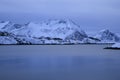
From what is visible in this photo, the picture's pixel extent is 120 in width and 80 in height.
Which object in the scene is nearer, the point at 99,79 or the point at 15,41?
the point at 99,79

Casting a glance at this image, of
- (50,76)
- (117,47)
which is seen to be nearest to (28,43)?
(117,47)

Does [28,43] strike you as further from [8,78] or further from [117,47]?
[8,78]

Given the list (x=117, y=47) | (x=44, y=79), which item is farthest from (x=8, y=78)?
(x=117, y=47)

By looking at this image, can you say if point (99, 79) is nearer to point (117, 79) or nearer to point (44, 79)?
point (117, 79)

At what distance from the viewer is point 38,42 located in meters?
193

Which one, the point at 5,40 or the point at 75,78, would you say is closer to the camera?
the point at 75,78

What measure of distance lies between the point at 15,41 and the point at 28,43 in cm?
1333

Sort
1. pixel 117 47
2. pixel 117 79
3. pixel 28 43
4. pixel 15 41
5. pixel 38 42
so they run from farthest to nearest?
pixel 38 42 → pixel 28 43 → pixel 15 41 → pixel 117 47 → pixel 117 79

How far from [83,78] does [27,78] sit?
4551mm

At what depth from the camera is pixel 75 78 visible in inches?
891

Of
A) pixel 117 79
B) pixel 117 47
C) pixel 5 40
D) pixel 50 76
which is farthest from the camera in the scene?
pixel 5 40

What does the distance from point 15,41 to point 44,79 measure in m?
149

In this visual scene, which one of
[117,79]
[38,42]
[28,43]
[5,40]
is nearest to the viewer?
[117,79]

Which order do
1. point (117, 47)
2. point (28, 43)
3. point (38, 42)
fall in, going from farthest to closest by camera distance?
1. point (38, 42)
2. point (28, 43)
3. point (117, 47)
